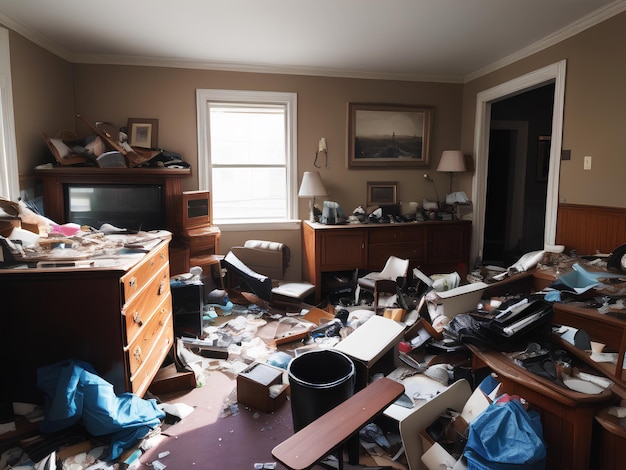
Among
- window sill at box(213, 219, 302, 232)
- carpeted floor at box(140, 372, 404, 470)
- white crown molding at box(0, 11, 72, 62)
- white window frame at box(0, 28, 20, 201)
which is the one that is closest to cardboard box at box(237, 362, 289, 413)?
carpeted floor at box(140, 372, 404, 470)

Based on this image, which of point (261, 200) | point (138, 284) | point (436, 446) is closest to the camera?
point (436, 446)

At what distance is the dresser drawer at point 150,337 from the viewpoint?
1.98 meters

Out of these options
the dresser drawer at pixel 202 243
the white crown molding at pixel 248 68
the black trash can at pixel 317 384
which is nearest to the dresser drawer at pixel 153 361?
the black trash can at pixel 317 384

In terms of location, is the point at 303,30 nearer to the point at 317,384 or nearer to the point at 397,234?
the point at 397,234

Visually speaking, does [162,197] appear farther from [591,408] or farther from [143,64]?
[591,408]

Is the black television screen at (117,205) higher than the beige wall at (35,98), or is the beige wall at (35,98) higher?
the beige wall at (35,98)

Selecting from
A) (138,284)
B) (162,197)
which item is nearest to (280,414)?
(138,284)

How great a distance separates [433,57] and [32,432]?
4391 mm

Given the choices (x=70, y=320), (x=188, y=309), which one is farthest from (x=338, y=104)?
(x=70, y=320)

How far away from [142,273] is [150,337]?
396 millimetres

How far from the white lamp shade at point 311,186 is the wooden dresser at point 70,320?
2541 millimetres

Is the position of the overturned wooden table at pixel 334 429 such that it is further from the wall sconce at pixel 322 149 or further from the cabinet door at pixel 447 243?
the wall sconce at pixel 322 149

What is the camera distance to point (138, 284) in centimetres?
205

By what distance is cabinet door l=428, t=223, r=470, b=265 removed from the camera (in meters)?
4.54
